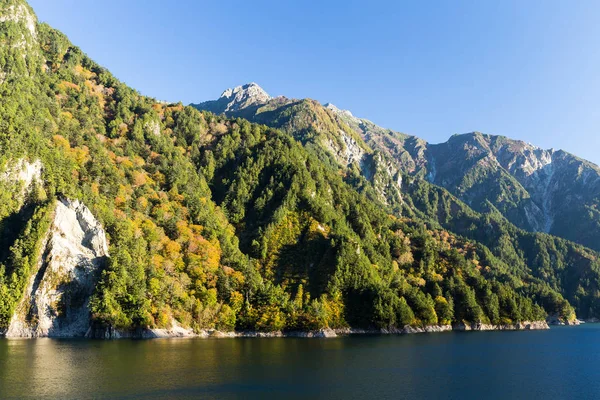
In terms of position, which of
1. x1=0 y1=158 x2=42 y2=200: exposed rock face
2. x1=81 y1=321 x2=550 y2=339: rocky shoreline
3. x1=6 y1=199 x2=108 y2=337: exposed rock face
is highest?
x1=0 y1=158 x2=42 y2=200: exposed rock face

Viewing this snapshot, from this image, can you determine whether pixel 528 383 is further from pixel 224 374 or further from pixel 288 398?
pixel 224 374

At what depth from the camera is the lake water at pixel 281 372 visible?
5750cm

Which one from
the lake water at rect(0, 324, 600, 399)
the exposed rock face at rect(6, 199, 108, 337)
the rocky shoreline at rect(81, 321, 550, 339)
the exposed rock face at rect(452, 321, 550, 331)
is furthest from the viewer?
the exposed rock face at rect(452, 321, 550, 331)

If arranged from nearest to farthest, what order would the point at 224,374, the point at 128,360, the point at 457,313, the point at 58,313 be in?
1. the point at 224,374
2. the point at 128,360
3. the point at 58,313
4. the point at 457,313

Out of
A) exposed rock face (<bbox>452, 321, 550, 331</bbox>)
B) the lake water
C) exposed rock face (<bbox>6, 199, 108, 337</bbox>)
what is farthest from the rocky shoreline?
the lake water

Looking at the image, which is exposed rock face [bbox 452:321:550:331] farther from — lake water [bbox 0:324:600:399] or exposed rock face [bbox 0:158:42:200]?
exposed rock face [bbox 0:158:42:200]

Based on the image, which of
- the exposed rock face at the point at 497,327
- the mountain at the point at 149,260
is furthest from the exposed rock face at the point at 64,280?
the exposed rock face at the point at 497,327

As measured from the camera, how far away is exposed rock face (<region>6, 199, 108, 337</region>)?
114681 millimetres

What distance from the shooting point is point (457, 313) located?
599 feet

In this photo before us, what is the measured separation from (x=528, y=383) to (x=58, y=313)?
116m

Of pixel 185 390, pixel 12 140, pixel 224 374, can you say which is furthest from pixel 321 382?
pixel 12 140

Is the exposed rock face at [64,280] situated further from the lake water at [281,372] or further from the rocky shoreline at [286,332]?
the lake water at [281,372]

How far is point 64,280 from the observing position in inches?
4756

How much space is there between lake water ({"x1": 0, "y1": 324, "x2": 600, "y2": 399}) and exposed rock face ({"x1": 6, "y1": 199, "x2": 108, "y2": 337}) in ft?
48.6
